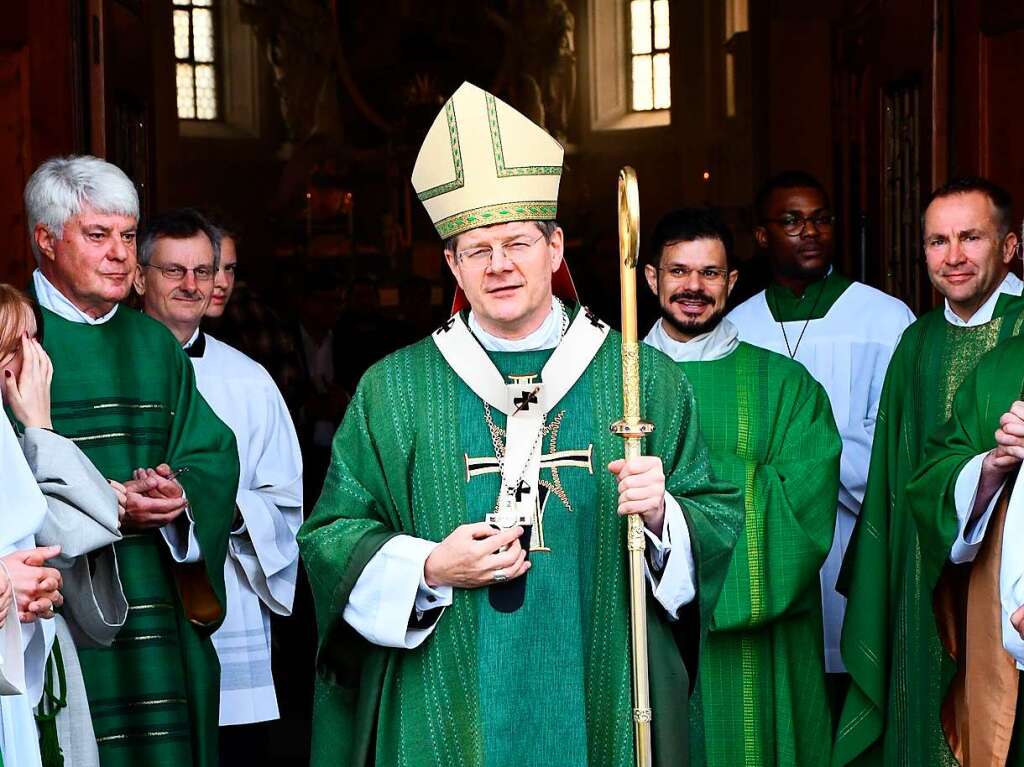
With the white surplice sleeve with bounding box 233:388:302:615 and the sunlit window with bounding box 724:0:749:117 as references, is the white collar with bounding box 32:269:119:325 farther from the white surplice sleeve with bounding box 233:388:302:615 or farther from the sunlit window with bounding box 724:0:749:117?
the sunlit window with bounding box 724:0:749:117

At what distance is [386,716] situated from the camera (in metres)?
4.25

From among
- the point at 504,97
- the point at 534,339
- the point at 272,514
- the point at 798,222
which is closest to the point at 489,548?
the point at 534,339

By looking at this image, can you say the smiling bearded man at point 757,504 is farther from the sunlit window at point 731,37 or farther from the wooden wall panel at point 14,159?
the sunlit window at point 731,37

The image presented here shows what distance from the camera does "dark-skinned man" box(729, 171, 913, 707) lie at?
22.6 feet

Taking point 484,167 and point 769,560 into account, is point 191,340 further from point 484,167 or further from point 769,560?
Result: point 484,167

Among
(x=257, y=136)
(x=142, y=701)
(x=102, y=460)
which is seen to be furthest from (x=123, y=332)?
(x=257, y=136)

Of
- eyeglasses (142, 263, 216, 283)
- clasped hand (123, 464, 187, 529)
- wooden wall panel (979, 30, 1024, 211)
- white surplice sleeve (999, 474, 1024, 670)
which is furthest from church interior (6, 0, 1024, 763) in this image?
white surplice sleeve (999, 474, 1024, 670)

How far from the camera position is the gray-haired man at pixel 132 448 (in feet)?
17.0

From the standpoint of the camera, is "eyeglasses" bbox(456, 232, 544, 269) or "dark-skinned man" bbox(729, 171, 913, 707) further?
"dark-skinned man" bbox(729, 171, 913, 707)

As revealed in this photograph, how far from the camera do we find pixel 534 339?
4379mm

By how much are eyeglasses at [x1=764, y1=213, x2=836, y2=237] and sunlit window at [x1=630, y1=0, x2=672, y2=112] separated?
6.79 metres

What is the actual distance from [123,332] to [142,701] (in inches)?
A: 39.6

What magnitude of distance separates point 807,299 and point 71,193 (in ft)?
9.65

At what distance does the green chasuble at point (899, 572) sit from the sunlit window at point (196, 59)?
331 inches
